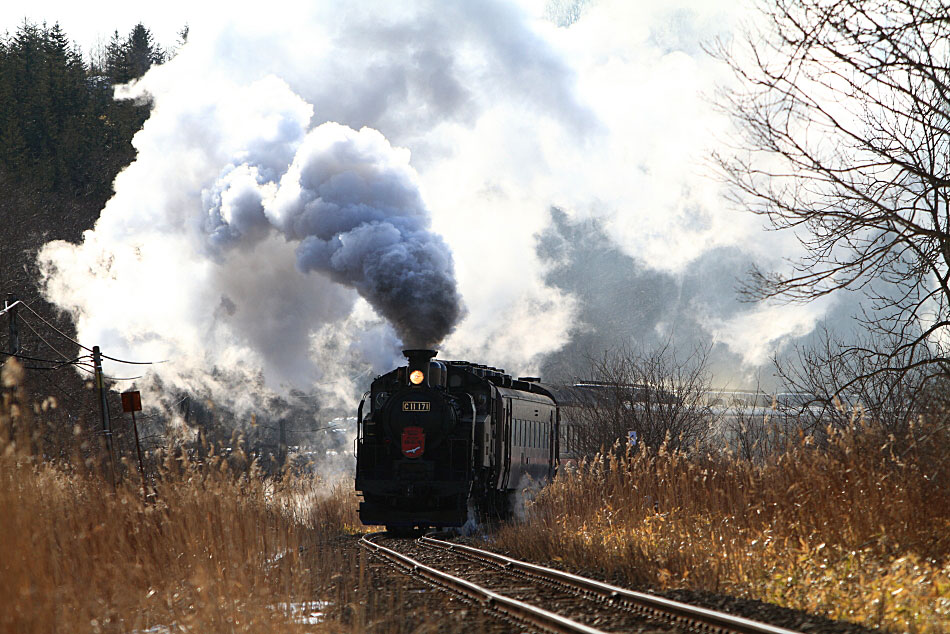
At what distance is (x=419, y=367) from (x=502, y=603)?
7188 millimetres

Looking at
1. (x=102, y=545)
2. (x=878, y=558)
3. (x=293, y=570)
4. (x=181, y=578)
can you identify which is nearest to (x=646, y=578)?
(x=878, y=558)

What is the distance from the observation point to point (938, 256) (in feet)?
28.9

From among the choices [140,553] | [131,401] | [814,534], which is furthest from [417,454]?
[140,553]

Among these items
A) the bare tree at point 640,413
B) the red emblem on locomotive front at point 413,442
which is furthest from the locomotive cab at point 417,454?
the bare tree at point 640,413

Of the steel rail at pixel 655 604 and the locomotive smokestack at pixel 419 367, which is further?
the locomotive smokestack at pixel 419 367

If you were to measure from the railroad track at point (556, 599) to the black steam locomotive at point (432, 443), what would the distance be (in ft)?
8.21

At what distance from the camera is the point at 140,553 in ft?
22.0

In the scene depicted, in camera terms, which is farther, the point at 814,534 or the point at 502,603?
the point at 814,534

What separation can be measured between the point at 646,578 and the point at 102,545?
5.19m

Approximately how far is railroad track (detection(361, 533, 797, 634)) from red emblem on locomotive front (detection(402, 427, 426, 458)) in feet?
8.76

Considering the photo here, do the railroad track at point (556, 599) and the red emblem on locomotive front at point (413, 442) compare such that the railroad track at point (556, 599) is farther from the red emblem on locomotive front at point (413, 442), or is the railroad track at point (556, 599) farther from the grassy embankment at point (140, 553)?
the red emblem on locomotive front at point (413, 442)

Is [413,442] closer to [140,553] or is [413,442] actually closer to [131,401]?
[131,401]

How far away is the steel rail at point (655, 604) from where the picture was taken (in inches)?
244

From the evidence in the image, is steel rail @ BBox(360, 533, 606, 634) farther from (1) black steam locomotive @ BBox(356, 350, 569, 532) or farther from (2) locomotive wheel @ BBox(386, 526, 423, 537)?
(2) locomotive wheel @ BBox(386, 526, 423, 537)
